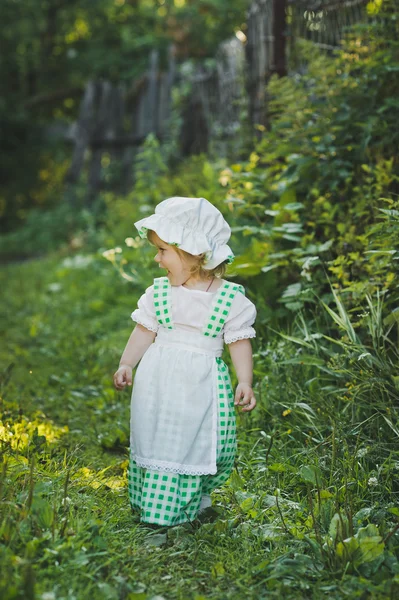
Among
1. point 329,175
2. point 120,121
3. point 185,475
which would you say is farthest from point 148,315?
point 120,121

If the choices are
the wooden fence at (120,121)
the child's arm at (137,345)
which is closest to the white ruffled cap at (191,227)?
the child's arm at (137,345)

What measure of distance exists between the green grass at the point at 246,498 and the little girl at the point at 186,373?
137mm

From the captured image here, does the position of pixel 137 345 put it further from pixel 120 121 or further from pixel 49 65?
pixel 49 65

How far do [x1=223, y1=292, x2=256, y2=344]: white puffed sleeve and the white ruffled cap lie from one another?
17cm

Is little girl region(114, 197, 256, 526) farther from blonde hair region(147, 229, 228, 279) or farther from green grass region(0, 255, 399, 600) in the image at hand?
green grass region(0, 255, 399, 600)

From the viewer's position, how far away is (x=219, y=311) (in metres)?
2.80

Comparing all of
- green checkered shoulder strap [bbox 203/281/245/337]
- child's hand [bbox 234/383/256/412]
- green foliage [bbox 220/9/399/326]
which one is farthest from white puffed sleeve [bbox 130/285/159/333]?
green foliage [bbox 220/9/399/326]

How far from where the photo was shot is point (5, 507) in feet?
7.71

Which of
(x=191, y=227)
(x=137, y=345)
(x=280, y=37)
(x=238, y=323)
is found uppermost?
(x=280, y=37)

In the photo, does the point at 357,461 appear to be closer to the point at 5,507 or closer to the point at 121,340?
the point at 5,507

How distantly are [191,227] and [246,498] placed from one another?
40.4 inches

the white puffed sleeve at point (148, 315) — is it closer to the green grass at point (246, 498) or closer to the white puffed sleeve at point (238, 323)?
the white puffed sleeve at point (238, 323)

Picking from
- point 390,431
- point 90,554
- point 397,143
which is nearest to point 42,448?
point 90,554

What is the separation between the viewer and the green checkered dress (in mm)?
2654
